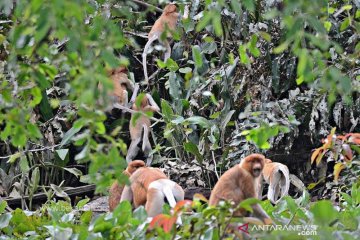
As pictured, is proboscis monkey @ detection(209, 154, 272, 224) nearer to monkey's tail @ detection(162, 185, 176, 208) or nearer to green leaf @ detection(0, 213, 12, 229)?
monkey's tail @ detection(162, 185, 176, 208)

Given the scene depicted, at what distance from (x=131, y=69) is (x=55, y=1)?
382 inches

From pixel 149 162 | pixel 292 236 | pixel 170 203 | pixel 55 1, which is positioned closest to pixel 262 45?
pixel 149 162

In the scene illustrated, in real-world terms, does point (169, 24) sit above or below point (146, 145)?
above

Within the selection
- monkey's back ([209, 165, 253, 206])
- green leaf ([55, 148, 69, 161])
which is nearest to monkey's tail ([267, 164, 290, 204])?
monkey's back ([209, 165, 253, 206])

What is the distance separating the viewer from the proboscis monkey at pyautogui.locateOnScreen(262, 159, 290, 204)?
8.72 m

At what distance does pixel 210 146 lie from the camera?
34.0 feet

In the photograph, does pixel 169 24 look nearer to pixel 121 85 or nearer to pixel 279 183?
pixel 121 85

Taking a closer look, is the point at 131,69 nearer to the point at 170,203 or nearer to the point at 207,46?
the point at 207,46

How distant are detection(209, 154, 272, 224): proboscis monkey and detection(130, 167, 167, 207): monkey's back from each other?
4.16 ft

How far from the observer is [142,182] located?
24.6 ft

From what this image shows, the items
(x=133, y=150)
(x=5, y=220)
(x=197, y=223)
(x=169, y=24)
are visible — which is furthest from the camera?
(x=169, y=24)

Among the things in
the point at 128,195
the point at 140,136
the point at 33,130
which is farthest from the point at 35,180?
the point at 33,130

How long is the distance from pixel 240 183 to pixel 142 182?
1469mm

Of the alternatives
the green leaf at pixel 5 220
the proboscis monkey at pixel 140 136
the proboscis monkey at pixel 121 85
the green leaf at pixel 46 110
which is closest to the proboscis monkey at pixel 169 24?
the proboscis monkey at pixel 121 85
